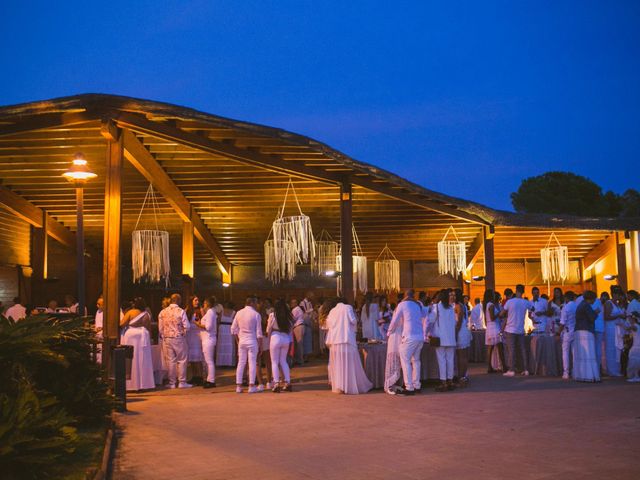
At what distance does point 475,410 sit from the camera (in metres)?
9.16

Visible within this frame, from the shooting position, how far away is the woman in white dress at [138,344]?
12.0m

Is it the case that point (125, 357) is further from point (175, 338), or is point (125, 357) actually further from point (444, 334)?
point (444, 334)

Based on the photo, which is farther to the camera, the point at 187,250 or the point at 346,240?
the point at 187,250

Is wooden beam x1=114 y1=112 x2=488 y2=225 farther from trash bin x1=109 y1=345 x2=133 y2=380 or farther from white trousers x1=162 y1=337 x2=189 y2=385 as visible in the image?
trash bin x1=109 y1=345 x2=133 y2=380

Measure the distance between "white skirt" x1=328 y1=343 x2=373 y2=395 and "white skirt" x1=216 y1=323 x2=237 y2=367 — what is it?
16.9 ft

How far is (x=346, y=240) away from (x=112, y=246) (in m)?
4.91

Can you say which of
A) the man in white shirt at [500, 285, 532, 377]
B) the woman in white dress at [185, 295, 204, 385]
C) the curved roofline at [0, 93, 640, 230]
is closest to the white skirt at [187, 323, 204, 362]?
the woman in white dress at [185, 295, 204, 385]

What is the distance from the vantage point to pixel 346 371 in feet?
37.2

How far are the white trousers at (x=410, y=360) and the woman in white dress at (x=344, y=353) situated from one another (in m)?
0.76

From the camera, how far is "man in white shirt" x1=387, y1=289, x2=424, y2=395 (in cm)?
1093

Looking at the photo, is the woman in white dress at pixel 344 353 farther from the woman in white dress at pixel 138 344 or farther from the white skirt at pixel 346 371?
the woman in white dress at pixel 138 344

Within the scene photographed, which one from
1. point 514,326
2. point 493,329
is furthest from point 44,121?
point 514,326

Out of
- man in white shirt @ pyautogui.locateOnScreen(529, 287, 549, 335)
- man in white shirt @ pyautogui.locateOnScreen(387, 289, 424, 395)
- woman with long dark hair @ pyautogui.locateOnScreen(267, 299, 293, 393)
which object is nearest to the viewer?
man in white shirt @ pyautogui.locateOnScreen(387, 289, 424, 395)

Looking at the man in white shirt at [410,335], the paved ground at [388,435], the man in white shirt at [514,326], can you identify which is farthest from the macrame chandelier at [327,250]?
the paved ground at [388,435]
